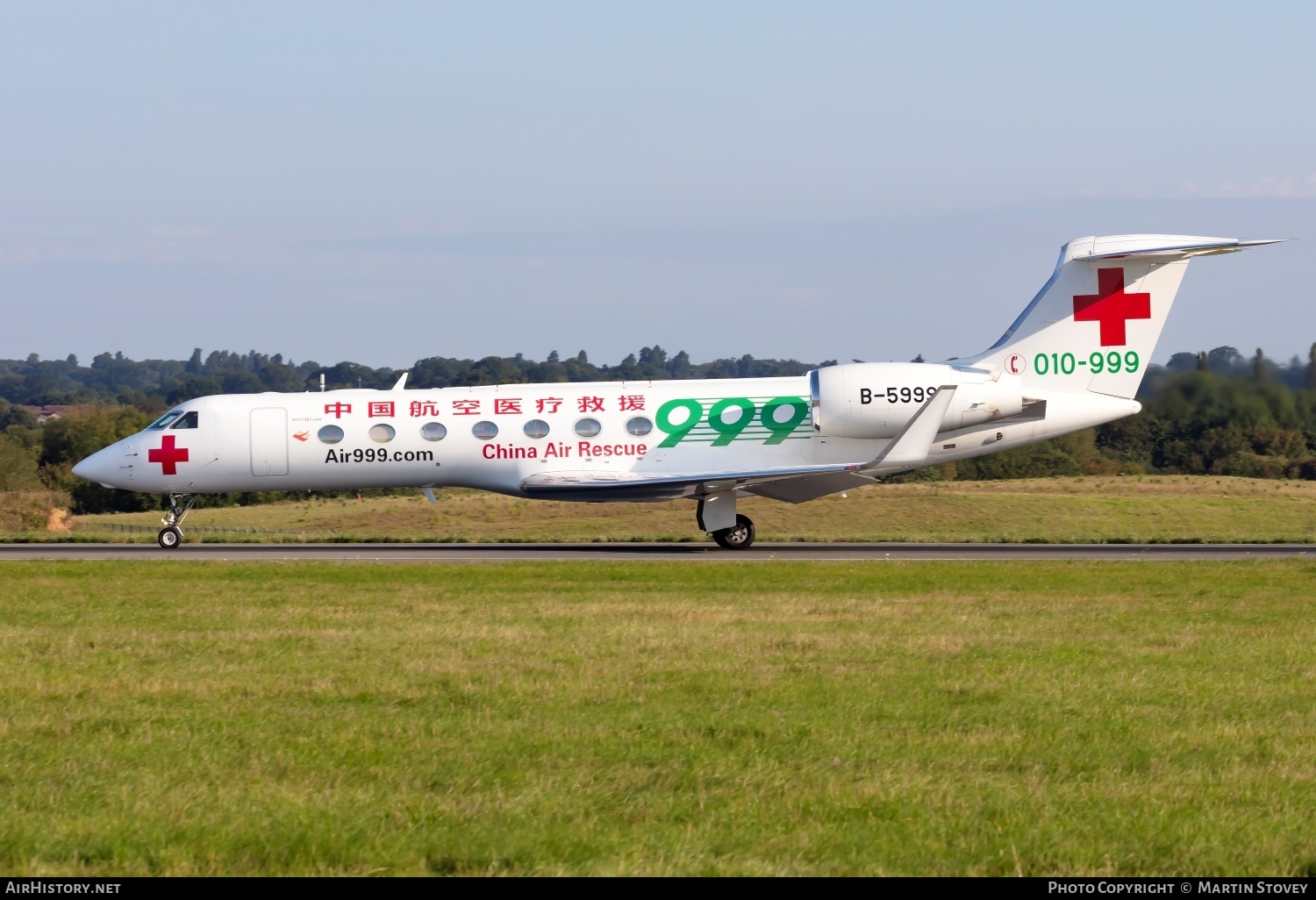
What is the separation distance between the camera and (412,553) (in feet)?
88.1

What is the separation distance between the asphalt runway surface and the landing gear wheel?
180mm

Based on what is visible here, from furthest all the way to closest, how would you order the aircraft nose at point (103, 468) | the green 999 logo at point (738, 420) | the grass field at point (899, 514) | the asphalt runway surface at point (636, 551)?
the grass field at point (899, 514) → the aircraft nose at point (103, 468) → the green 999 logo at point (738, 420) → the asphalt runway surface at point (636, 551)

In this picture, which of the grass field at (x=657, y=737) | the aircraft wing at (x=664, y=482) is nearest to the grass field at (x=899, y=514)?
the aircraft wing at (x=664, y=482)

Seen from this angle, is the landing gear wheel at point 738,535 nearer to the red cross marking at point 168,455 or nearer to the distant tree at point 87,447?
the red cross marking at point 168,455

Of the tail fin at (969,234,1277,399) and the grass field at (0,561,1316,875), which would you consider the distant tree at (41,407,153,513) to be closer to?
the tail fin at (969,234,1277,399)

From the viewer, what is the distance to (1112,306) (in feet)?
88.8

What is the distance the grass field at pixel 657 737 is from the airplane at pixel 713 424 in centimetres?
981

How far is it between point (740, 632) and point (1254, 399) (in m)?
22.5

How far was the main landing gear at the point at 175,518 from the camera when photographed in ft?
91.4

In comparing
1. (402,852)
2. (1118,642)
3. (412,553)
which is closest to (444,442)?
(412,553)

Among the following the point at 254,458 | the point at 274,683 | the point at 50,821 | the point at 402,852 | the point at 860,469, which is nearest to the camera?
the point at 402,852

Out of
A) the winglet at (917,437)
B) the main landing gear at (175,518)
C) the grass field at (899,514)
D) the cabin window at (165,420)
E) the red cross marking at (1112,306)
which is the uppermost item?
the red cross marking at (1112,306)

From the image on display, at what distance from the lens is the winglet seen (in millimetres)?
25594
